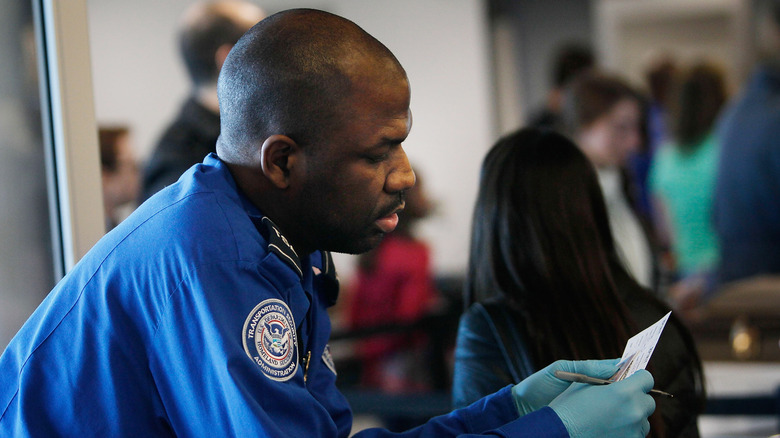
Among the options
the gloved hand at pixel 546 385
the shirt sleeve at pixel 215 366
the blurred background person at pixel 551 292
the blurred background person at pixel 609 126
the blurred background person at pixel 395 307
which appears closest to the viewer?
the shirt sleeve at pixel 215 366

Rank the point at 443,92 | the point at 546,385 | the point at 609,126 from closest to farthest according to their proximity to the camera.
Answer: the point at 546,385
the point at 609,126
the point at 443,92

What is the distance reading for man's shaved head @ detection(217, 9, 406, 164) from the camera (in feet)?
3.00

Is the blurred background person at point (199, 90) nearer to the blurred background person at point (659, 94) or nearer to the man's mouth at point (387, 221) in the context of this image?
the man's mouth at point (387, 221)

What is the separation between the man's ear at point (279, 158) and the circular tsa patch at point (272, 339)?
155mm

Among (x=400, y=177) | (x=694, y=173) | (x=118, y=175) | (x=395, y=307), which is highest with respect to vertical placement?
(x=400, y=177)

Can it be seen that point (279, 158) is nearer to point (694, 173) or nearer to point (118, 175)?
point (118, 175)

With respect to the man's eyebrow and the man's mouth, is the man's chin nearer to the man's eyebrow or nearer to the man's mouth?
the man's mouth

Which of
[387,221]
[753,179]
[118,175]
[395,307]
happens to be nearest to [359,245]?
[387,221]

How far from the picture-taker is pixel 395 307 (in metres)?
3.68

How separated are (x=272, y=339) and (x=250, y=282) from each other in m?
0.06

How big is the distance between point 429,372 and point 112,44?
2302 millimetres

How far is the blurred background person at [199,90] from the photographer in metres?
1.84

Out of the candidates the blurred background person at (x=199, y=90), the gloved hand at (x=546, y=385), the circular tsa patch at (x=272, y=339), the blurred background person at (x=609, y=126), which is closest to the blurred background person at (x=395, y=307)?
the blurred background person at (x=609, y=126)

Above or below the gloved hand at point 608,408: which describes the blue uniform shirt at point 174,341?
above
